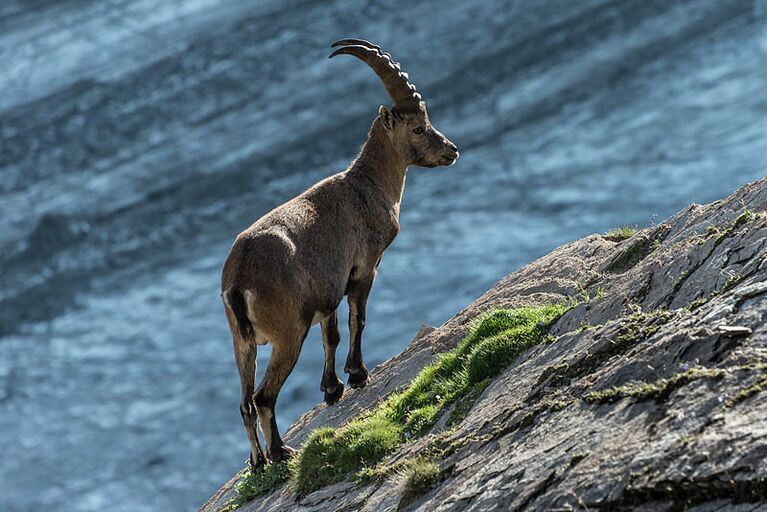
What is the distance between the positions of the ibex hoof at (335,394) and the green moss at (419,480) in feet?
15.6

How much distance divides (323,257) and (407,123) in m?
2.86

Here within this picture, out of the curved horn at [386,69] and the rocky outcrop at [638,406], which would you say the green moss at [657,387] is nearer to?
the rocky outcrop at [638,406]

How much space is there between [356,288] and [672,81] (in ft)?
228

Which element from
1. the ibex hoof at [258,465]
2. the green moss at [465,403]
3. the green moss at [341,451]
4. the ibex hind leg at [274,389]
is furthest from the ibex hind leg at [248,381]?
the green moss at [465,403]

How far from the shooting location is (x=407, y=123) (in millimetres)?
14406

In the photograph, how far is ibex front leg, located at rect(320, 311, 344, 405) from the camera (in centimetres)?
1287

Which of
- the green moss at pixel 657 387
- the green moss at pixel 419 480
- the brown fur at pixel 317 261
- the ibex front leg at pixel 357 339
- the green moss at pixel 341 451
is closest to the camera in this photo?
the green moss at pixel 657 387

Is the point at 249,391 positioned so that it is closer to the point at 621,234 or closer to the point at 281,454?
the point at 281,454

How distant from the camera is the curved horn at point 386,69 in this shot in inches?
538

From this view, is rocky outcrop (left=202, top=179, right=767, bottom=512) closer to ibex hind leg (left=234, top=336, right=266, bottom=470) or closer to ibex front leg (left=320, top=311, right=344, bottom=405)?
ibex hind leg (left=234, top=336, right=266, bottom=470)

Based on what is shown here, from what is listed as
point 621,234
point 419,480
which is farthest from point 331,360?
point 419,480

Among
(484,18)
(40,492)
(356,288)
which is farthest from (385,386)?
(484,18)

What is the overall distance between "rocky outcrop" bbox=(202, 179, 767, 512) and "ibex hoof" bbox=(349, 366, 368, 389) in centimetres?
261

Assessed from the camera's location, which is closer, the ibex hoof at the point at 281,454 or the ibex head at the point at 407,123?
the ibex hoof at the point at 281,454
